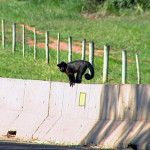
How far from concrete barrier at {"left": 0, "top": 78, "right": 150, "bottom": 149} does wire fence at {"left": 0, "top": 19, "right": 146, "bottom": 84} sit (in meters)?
6.87

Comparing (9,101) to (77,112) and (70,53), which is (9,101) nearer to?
(77,112)

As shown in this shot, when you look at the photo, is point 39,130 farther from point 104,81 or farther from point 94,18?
point 94,18

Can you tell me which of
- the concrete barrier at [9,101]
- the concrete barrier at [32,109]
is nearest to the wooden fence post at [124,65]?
the concrete barrier at [9,101]

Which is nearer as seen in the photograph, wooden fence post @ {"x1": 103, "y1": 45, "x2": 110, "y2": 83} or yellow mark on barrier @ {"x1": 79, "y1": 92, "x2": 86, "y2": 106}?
yellow mark on barrier @ {"x1": 79, "y1": 92, "x2": 86, "y2": 106}

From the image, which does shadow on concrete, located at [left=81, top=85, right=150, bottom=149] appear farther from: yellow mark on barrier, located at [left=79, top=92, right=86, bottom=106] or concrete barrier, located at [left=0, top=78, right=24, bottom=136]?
concrete barrier, located at [left=0, top=78, right=24, bottom=136]

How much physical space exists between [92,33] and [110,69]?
13473 mm

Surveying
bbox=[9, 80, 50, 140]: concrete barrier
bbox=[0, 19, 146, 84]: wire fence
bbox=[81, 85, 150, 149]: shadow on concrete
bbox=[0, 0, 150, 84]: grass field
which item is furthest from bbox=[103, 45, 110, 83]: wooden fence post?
bbox=[81, 85, 150, 149]: shadow on concrete

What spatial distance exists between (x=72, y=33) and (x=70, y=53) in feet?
46.8

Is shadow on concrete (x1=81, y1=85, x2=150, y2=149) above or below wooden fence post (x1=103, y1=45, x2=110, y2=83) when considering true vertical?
below

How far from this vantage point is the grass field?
2917 centimetres

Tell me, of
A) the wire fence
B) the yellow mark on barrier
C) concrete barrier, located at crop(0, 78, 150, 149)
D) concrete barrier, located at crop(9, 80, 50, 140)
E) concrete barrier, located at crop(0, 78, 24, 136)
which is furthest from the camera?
the wire fence

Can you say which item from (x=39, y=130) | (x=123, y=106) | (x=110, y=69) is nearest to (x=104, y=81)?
(x=110, y=69)

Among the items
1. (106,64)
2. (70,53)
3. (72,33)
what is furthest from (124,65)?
(72,33)

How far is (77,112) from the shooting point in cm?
1720
